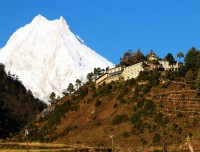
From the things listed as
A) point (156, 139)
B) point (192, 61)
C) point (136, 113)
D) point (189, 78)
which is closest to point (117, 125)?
point (136, 113)

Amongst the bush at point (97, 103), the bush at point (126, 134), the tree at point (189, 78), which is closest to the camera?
the bush at point (126, 134)

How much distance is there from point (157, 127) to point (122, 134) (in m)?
8.87

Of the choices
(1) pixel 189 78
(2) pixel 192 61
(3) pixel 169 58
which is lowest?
(1) pixel 189 78

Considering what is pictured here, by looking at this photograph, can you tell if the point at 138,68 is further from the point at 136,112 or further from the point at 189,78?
the point at 136,112

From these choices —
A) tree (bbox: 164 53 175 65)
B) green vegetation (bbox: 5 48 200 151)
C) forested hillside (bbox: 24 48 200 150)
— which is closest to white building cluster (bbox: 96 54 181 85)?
tree (bbox: 164 53 175 65)

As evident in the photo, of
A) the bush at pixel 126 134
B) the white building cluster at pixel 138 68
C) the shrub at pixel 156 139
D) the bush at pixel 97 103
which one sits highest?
the white building cluster at pixel 138 68

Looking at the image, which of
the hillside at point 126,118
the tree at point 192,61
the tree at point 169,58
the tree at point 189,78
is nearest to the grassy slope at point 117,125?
the hillside at point 126,118

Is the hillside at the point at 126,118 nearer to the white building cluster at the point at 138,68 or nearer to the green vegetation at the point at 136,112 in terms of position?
the green vegetation at the point at 136,112

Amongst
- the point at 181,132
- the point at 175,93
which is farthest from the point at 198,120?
the point at 175,93

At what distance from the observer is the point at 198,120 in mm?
108438

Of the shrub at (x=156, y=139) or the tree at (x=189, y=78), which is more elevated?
the tree at (x=189, y=78)

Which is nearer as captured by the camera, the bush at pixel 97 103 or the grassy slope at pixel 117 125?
the grassy slope at pixel 117 125

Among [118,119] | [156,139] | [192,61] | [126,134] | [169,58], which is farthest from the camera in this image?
[169,58]

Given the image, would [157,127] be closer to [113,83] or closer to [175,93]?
[175,93]
